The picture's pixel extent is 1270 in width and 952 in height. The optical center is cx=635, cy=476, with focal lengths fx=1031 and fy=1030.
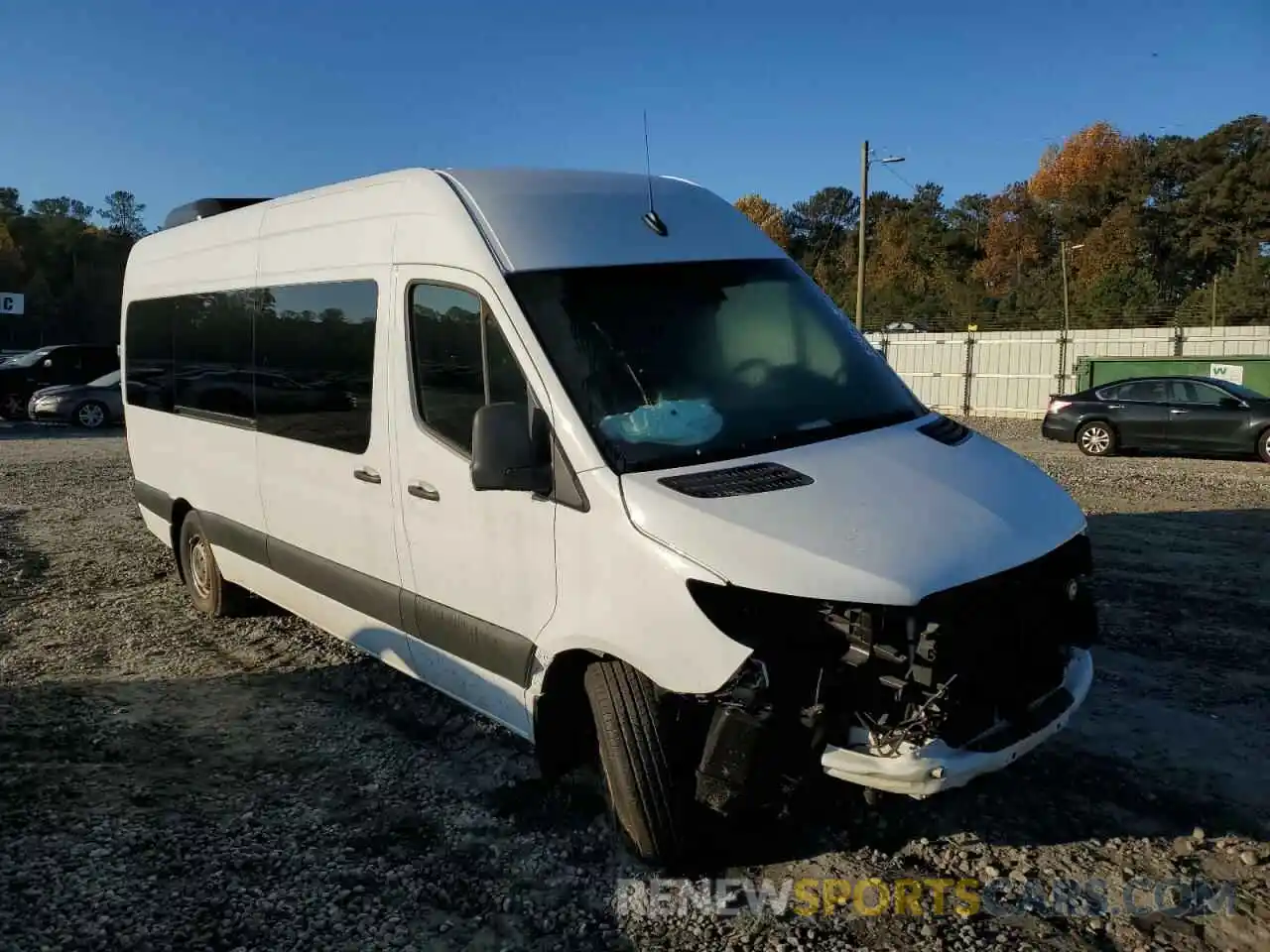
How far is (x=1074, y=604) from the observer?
3.82 m

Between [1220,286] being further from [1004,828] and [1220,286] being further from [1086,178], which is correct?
[1004,828]

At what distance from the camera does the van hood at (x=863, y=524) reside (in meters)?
3.17

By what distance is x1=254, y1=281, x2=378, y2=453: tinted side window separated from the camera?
16.1 ft

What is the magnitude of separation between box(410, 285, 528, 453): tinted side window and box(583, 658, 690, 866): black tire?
117 centimetres

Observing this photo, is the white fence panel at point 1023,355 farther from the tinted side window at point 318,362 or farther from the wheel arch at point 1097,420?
the tinted side window at point 318,362

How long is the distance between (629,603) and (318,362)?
2680mm

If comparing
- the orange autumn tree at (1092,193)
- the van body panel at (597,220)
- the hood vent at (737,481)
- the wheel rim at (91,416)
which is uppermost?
the orange autumn tree at (1092,193)

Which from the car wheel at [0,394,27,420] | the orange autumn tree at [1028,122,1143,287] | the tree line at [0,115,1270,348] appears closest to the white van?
the car wheel at [0,394,27,420]

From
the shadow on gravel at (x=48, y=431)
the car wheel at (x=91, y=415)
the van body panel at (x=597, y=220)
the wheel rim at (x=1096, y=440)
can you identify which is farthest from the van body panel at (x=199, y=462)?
the car wheel at (x=91, y=415)

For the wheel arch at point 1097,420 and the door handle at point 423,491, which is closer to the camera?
the door handle at point 423,491

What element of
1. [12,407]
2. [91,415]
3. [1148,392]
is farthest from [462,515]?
[12,407]

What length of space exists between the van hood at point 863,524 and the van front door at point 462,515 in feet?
2.25

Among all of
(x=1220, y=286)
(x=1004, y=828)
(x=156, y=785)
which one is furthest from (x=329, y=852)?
(x=1220, y=286)

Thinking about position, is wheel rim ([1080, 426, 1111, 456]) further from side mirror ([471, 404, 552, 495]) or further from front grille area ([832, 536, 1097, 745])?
side mirror ([471, 404, 552, 495])
